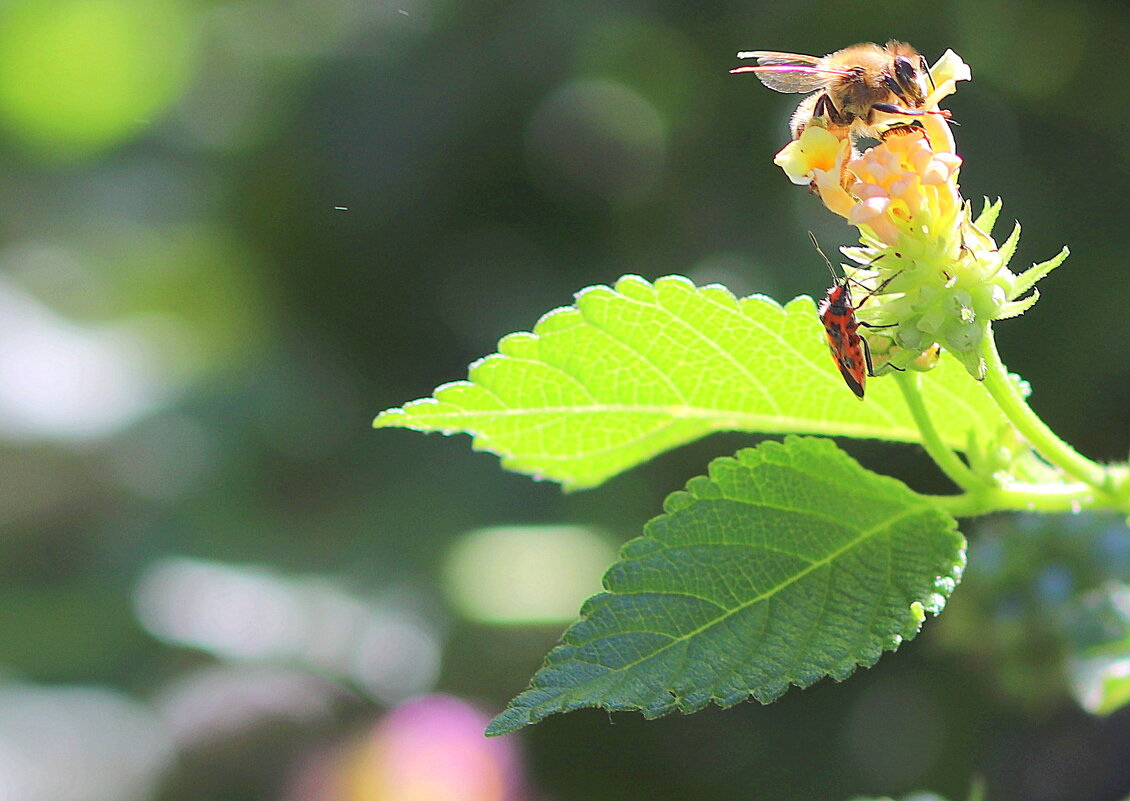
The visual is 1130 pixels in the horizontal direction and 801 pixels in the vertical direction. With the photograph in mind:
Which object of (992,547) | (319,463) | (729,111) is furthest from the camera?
(319,463)

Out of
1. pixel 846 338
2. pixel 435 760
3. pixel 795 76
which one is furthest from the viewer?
pixel 435 760

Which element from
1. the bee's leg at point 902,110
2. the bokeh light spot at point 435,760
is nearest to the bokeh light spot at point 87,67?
the bokeh light spot at point 435,760

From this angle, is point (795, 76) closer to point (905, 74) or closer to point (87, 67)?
point (905, 74)

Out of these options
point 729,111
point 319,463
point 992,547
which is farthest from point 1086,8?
point 319,463

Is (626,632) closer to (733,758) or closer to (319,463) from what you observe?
(733,758)

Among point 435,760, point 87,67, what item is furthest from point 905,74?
point 87,67

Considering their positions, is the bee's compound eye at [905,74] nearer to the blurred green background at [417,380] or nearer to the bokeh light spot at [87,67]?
the blurred green background at [417,380]
